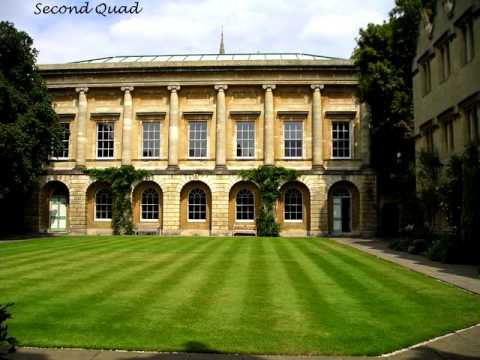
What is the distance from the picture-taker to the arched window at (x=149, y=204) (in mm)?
34312

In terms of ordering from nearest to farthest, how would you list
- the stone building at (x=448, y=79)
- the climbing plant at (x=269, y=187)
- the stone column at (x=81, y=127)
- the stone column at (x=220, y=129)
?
Answer: the stone building at (x=448, y=79) < the climbing plant at (x=269, y=187) < the stone column at (x=220, y=129) < the stone column at (x=81, y=127)

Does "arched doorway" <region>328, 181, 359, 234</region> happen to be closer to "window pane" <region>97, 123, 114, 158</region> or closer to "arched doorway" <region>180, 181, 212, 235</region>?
"arched doorway" <region>180, 181, 212, 235</region>

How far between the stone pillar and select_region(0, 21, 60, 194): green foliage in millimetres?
20053

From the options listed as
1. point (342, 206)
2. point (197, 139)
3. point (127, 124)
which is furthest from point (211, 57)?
point (342, 206)

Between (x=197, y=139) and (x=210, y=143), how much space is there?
1.04 meters

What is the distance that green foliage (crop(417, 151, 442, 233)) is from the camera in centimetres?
1967

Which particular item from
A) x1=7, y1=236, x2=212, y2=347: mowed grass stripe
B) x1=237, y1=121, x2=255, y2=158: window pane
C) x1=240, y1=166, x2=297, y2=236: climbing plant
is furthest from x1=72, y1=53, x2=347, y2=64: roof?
x1=7, y1=236, x2=212, y2=347: mowed grass stripe

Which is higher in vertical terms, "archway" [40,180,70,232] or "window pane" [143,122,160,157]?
"window pane" [143,122,160,157]

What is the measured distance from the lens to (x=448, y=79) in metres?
20.8

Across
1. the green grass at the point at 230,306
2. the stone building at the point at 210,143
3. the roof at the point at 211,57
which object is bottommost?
the green grass at the point at 230,306

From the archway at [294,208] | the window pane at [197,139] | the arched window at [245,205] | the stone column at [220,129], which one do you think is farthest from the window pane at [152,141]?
the archway at [294,208]

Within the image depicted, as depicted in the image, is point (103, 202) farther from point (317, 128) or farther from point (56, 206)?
point (317, 128)

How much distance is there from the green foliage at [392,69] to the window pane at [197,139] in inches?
444

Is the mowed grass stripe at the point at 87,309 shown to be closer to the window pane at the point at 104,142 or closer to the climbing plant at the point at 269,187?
the climbing plant at the point at 269,187
